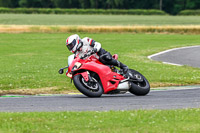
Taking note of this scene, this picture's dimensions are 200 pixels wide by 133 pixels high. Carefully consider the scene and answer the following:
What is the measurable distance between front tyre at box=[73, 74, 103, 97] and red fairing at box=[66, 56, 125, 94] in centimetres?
19

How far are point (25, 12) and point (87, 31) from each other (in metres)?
57.2

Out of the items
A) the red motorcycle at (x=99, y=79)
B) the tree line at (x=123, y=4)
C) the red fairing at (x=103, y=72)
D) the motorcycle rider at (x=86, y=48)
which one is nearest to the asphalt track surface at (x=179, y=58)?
the red motorcycle at (x=99, y=79)

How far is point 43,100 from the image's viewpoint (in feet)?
34.9

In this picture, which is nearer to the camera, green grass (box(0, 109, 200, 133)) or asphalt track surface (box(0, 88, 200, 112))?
green grass (box(0, 109, 200, 133))

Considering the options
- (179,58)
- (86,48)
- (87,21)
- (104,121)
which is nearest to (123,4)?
(87,21)

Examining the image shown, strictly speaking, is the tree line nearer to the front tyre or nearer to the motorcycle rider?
the motorcycle rider

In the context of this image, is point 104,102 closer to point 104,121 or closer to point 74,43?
point 74,43

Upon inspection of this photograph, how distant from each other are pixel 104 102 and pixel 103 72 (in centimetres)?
105

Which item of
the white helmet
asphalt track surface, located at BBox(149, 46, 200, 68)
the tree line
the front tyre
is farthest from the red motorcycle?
the tree line

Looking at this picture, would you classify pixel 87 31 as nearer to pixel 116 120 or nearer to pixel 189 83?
pixel 189 83

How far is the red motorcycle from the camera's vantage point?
35.2ft

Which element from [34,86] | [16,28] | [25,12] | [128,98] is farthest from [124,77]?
[25,12]

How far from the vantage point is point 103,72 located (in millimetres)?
11023

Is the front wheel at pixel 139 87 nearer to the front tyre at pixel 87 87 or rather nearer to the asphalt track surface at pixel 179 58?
the front tyre at pixel 87 87
